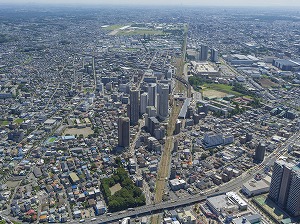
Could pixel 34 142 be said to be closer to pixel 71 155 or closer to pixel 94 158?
pixel 71 155

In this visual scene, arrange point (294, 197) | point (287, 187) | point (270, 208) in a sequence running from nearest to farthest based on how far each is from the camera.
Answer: point (294, 197) < point (287, 187) < point (270, 208)

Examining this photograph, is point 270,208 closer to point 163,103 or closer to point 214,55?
point 163,103

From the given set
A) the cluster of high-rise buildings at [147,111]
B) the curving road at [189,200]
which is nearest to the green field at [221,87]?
the cluster of high-rise buildings at [147,111]

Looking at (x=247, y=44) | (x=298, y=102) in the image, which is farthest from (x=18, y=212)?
(x=247, y=44)

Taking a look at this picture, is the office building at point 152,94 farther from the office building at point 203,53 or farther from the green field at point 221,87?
the office building at point 203,53

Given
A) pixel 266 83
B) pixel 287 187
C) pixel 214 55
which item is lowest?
pixel 266 83

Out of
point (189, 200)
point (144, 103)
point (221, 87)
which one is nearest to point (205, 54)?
point (221, 87)

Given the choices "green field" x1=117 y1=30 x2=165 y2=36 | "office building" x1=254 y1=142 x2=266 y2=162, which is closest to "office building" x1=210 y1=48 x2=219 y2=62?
"green field" x1=117 y1=30 x2=165 y2=36
